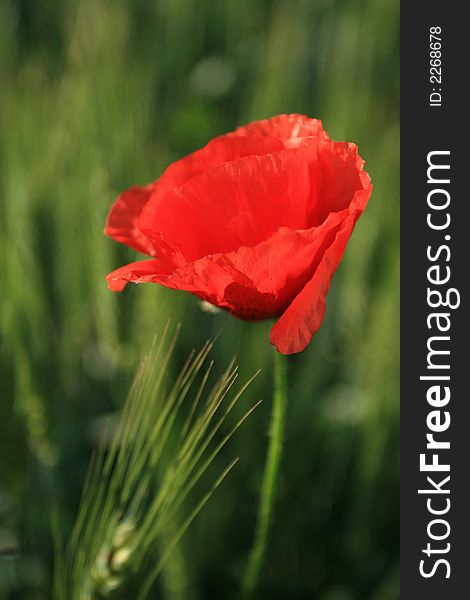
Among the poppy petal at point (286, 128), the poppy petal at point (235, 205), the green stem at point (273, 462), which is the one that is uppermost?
the poppy petal at point (286, 128)

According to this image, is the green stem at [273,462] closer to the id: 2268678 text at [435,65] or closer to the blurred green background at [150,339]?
the blurred green background at [150,339]

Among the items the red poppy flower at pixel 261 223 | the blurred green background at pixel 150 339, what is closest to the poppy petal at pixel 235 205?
the red poppy flower at pixel 261 223

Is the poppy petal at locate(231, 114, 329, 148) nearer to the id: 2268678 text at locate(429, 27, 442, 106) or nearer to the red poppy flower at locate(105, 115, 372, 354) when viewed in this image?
the red poppy flower at locate(105, 115, 372, 354)

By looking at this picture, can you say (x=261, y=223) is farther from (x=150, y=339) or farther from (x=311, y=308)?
(x=150, y=339)

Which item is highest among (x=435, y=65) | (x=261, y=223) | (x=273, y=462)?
(x=435, y=65)

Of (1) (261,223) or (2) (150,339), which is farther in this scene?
(2) (150,339)

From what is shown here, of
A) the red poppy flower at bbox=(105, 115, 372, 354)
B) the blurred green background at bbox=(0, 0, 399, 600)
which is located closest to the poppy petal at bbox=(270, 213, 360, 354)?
the red poppy flower at bbox=(105, 115, 372, 354)

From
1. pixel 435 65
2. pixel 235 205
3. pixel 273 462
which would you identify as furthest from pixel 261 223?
pixel 435 65

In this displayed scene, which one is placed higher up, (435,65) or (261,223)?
(435,65)
